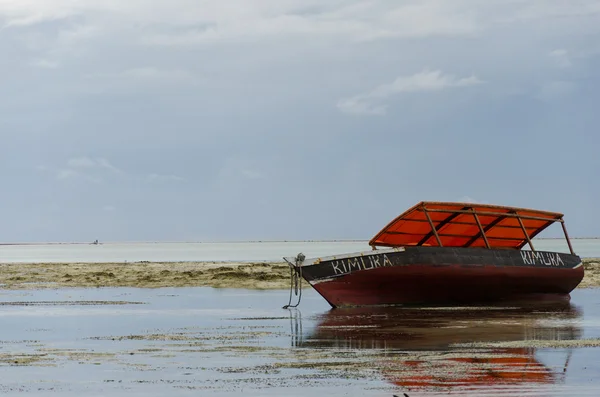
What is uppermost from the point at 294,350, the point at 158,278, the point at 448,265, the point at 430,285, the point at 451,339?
the point at 158,278

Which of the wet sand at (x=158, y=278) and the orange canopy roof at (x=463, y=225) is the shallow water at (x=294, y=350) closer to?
the orange canopy roof at (x=463, y=225)

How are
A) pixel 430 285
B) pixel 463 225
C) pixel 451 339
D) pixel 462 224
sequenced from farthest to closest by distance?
pixel 463 225
pixel 462 224
pixel 430 285
pixel 451 339

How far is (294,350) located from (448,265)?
11190 millimetres

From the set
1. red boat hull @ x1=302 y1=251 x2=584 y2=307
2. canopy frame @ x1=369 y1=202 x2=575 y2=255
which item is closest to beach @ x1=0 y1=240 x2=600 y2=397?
red boat hull @ x1=302 y1=251 x2=584 y2=307

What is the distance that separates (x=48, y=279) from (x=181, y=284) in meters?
6.69

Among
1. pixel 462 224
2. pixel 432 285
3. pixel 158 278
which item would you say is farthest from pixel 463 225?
pixel 158 278

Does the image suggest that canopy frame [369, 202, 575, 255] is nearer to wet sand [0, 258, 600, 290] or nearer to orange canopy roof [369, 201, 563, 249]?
orange canopy roof [369, 201, 563, 249]

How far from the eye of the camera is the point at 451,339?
57.0 ft

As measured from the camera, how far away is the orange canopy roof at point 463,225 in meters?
27.4

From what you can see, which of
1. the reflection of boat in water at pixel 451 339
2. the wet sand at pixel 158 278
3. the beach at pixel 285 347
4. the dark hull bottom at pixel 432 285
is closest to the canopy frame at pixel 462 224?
the dark hull bottom at pixel 432 285

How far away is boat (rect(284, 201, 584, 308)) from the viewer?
25250 mm

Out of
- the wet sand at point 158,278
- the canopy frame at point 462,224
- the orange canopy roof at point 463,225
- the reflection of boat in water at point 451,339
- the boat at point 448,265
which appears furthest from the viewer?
the wet sand at point 158,278

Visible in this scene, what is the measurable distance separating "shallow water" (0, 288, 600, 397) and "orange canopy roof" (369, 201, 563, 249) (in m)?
3.15

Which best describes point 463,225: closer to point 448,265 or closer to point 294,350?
point 448,265
